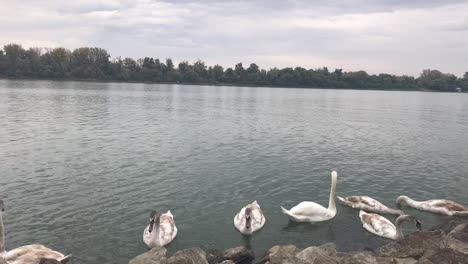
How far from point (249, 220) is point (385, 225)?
4914 millimetres

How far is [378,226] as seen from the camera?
15414mm

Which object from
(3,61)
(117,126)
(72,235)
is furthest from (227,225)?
(3,61)

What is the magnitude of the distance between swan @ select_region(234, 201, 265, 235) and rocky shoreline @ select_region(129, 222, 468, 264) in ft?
6.40

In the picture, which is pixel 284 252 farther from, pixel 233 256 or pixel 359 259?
pixel 359 259

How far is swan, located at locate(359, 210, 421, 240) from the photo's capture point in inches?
584

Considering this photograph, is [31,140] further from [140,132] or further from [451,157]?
[451,157]

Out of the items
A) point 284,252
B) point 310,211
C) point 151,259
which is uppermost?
point 284,252

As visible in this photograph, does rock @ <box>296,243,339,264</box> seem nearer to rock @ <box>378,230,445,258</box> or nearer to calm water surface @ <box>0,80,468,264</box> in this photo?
rock @ <box>378,230,445,258</box>

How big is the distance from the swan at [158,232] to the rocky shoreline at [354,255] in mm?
1678

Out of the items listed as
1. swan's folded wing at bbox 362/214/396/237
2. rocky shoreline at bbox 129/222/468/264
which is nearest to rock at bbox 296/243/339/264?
rocky shoreline at bbox 129/222/468/264

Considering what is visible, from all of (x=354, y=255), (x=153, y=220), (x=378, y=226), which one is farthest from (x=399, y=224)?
(x=153, y=220)

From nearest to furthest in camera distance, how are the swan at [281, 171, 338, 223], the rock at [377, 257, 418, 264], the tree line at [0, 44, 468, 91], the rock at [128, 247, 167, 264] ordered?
the rock at [377, 257, 418, 264], the rock at [128, 247, 167, 264], the swan at [281, 171, 338, 223], the tree line at [0, 44, 468, 91]

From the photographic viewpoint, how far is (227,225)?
15.9 meters

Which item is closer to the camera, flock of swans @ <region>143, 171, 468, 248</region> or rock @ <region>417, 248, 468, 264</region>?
rock @ <region>417, 248, 468, 264</region>
